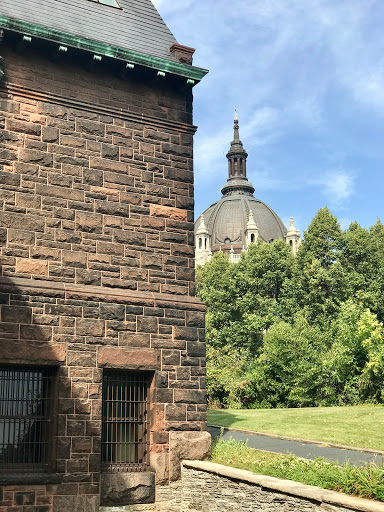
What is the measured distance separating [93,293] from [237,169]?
443ft

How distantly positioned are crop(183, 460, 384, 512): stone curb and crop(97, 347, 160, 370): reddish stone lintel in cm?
193

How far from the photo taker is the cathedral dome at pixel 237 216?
142m

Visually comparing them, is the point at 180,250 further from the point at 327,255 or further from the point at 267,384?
the point at 327,255

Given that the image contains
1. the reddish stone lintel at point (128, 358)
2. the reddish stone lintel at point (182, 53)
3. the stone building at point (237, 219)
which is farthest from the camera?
the stone building at point (237, 219)

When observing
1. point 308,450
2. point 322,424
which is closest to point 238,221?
point 322,424

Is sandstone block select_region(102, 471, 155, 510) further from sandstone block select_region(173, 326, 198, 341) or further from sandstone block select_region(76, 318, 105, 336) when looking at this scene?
sandstone block select_region(173, 326, 198, 341)

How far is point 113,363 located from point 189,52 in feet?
21.1

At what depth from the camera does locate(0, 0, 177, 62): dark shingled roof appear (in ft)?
41.7

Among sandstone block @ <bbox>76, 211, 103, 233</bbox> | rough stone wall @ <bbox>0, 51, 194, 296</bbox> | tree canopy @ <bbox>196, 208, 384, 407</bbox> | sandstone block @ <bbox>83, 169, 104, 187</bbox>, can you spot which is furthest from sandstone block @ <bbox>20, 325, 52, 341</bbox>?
tree canopy @ <bbox>196, 208, 384, 407</bbox>

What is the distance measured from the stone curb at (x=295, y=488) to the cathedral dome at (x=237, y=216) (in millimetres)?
129010

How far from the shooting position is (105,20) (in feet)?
45.0

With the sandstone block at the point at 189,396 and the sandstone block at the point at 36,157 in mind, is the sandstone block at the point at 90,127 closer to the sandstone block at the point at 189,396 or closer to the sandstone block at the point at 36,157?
the sandstone block at the point at 36,157

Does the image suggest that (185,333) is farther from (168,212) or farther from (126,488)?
(126,488)

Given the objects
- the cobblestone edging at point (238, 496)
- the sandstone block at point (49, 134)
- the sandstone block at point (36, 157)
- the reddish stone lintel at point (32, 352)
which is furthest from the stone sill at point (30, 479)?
the sandstone block at point (49, 134)
